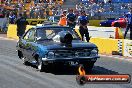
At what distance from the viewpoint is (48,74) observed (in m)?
11.4

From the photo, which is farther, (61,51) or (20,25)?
(20,25)

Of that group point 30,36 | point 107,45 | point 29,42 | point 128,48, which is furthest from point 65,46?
point 107,45

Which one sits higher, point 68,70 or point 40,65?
point 40,65

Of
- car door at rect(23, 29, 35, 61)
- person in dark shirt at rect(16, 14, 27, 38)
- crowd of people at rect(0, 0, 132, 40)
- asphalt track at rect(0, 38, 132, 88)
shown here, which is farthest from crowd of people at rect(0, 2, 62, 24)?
car door at rect(23, 29, 35, 61)

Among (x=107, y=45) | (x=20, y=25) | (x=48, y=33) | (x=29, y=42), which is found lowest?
(x=20, y=25)

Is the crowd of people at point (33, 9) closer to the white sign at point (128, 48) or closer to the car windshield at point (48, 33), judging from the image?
the white sign at point (128, 48)

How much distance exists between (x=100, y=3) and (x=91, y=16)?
208 centimetres

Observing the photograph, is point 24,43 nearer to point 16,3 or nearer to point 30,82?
point 30,82

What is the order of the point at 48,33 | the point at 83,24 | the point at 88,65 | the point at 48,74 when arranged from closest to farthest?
1. the point at 48,74
2. the point at 88,65
3. the point at 48,33
4. the point at 83,24

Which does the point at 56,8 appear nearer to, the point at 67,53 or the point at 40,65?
the point at 40,65

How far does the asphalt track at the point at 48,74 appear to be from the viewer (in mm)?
9391

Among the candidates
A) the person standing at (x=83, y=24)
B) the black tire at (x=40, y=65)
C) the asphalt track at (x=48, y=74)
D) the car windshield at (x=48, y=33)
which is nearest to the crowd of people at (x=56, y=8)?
the person standing at (x=83, y=24)

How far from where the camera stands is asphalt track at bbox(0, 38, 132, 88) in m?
9.39

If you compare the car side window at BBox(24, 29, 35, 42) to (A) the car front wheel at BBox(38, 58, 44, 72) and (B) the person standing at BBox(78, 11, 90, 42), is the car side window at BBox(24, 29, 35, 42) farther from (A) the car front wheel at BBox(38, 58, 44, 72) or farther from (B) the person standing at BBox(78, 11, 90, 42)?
(B) the person standing at BBox(78, 11, 90, 42)
